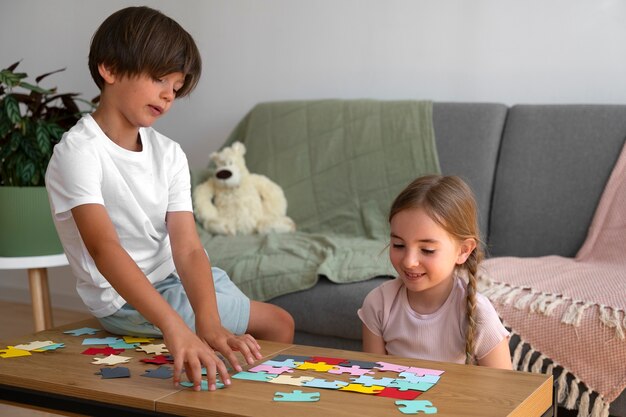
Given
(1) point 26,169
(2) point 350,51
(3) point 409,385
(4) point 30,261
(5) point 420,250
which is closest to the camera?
(3) point 409,385

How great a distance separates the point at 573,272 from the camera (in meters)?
2.38

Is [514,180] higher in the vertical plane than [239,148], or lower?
lower

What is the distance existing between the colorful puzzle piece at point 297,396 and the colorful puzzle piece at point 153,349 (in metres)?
0.35

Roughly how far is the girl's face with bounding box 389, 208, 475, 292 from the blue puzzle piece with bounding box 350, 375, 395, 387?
1.10 feet

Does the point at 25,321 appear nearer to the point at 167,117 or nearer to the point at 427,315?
the point at 167,117

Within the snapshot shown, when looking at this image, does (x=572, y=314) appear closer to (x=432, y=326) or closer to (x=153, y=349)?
(x=432, y=326)

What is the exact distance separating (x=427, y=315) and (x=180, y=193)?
0.60m

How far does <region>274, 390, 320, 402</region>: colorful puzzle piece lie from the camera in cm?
121

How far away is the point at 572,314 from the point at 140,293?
113 cm

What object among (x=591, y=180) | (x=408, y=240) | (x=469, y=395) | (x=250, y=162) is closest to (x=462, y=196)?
(x=408, y=240)

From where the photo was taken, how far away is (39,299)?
2742 mm

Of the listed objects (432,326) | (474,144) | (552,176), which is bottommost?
(432,326)

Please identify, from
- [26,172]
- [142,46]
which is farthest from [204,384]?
[26,172]

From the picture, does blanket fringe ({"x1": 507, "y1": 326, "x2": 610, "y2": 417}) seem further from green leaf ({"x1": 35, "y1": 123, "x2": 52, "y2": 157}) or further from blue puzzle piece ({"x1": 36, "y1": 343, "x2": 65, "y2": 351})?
green leaf ({"x1": 35, "y1": 123, "x2": 52, "y2": 157})
